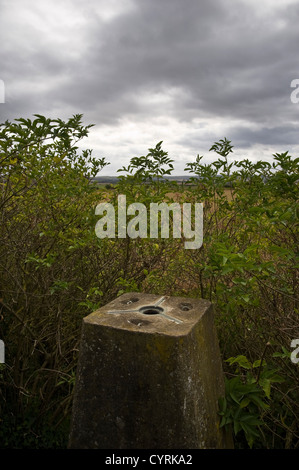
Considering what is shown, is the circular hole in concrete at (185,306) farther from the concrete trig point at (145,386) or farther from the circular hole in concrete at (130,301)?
the circular hole in concrete at (130,301)

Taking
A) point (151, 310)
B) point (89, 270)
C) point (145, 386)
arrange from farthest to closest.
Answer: point (89, 270), point (151, 310), point (145, 386)

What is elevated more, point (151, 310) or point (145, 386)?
point (151, 310)

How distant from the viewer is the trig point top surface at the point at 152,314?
2.16 m

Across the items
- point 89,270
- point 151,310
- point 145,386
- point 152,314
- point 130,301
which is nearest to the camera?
point 145,386

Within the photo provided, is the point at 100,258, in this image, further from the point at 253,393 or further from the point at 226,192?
the point at 253,393

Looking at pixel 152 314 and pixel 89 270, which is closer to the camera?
pixel 152 314

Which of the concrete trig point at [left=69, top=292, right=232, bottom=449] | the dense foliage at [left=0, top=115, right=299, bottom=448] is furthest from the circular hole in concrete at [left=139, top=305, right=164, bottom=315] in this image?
the dense foliage at [left=0, top=115, right=299, bottom=448]

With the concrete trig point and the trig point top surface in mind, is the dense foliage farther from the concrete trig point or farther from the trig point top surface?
the concrete trig point

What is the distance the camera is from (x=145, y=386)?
6.79 ft

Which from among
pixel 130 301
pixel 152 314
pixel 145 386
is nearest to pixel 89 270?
pixel 130 301

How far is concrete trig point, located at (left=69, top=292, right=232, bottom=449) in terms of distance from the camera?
6.58 feet

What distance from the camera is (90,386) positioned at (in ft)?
7.23

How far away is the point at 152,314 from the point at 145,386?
1.84ft

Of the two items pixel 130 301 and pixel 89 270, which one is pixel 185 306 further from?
pixel 89 270
